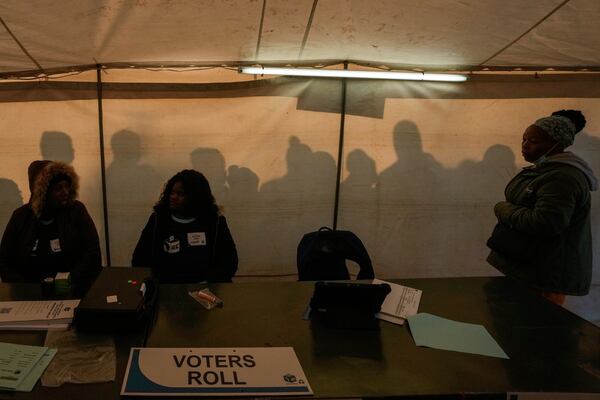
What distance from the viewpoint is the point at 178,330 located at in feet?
4.46

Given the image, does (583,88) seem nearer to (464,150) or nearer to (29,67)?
(464,150)

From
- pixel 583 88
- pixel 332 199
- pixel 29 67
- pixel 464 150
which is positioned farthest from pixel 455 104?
pixel 29 67

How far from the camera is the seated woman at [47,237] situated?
7.43 ft

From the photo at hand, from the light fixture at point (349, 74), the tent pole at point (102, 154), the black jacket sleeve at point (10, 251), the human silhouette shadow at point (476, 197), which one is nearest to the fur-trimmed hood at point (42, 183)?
the black jacket sleeve at point (10, 251)

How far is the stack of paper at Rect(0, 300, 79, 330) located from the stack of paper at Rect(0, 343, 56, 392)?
117mm

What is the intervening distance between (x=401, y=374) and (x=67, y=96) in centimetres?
259

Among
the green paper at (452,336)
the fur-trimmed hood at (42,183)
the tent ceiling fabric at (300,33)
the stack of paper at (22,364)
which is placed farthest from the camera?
the fur-trimmed hood at (42,183)

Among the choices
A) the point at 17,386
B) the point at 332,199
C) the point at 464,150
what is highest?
the point at 464,150

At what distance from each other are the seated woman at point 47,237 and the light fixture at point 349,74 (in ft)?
4.07

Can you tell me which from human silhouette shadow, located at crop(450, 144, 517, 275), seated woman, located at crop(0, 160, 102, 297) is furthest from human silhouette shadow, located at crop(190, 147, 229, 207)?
human silhouette shadow, located at crop(450, 144, 517, 275)

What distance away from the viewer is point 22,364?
1.13 metres

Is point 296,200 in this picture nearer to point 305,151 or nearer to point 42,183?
point 305,151

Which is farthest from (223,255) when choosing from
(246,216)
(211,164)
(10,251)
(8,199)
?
(8,199)

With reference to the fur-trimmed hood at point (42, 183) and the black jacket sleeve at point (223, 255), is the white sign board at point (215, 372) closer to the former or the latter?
the black jacket sleeve at point (223, 255)
